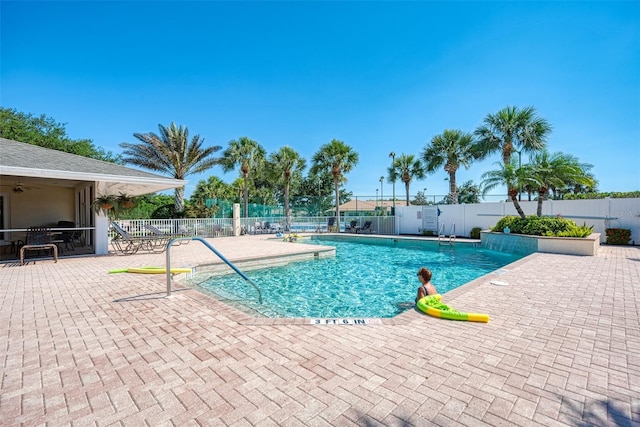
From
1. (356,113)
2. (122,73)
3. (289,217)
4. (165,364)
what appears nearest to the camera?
(165,364)

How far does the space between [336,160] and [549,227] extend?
530 inches

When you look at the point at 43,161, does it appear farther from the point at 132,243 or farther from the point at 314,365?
the point at 314,365

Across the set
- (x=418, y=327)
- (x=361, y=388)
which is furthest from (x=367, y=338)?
(x=361, y=388)

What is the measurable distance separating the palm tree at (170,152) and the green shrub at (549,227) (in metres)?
19.7

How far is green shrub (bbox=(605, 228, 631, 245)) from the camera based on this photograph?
1191cm

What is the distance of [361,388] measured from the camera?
7.02 feet

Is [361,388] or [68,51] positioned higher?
[68,51]

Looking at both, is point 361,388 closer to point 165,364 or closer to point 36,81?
point 165,364

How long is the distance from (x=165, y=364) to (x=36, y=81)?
21.5 metres

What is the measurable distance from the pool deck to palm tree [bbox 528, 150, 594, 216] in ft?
30.7

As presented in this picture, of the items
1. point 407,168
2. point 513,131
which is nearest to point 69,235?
point 513,131

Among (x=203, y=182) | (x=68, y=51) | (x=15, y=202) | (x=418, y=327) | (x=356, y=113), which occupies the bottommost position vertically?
(x=418, y=327)

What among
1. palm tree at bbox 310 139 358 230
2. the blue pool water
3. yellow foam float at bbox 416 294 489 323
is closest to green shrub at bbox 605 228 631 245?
the blue pool water

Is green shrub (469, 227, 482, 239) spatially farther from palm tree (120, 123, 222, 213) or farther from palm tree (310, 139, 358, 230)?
palm tree (120, 123, 222, 213)
